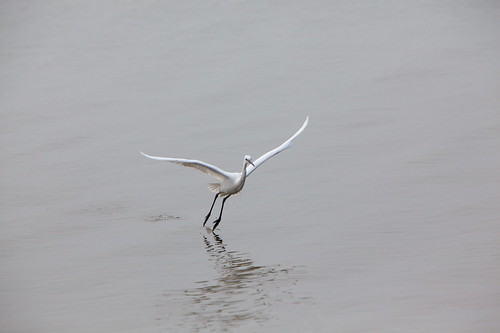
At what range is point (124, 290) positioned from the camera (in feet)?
39.2

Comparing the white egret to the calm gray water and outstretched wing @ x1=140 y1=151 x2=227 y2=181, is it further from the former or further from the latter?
the calm gray water

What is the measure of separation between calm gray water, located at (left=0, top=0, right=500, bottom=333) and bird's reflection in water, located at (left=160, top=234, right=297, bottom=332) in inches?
1.4

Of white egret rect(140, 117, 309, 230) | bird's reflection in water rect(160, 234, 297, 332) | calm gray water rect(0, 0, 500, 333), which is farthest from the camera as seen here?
white egret rect(140, 117, 309, 230)

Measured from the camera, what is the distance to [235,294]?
→ 11.4 m

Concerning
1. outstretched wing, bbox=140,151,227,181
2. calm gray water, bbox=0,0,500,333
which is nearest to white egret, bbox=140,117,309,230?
outstretched wing, bbox=140,151,227,181

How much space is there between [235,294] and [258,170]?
18.7 ft

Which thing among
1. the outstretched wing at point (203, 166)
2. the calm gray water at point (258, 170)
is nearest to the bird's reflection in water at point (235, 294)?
the calm gray water at point (258, 170)

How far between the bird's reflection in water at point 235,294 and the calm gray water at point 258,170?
3cm

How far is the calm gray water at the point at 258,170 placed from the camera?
1129 cm

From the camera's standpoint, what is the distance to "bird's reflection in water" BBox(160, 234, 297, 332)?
10633 mm

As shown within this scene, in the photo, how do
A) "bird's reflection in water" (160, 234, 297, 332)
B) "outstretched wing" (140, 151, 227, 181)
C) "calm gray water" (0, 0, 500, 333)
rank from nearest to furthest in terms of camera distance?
"bird's reflection in water" (160, 234, 297, 332)
"calm gray water" (0, 0, 500, 333)
"outstretched wing" (140, 151, 227, 181)

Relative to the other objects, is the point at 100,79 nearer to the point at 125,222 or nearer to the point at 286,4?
the point at 286,4

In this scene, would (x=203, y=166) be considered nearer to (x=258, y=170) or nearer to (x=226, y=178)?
(x=226, y=178)

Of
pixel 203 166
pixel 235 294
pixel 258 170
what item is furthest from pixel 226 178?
pixel 235 294
